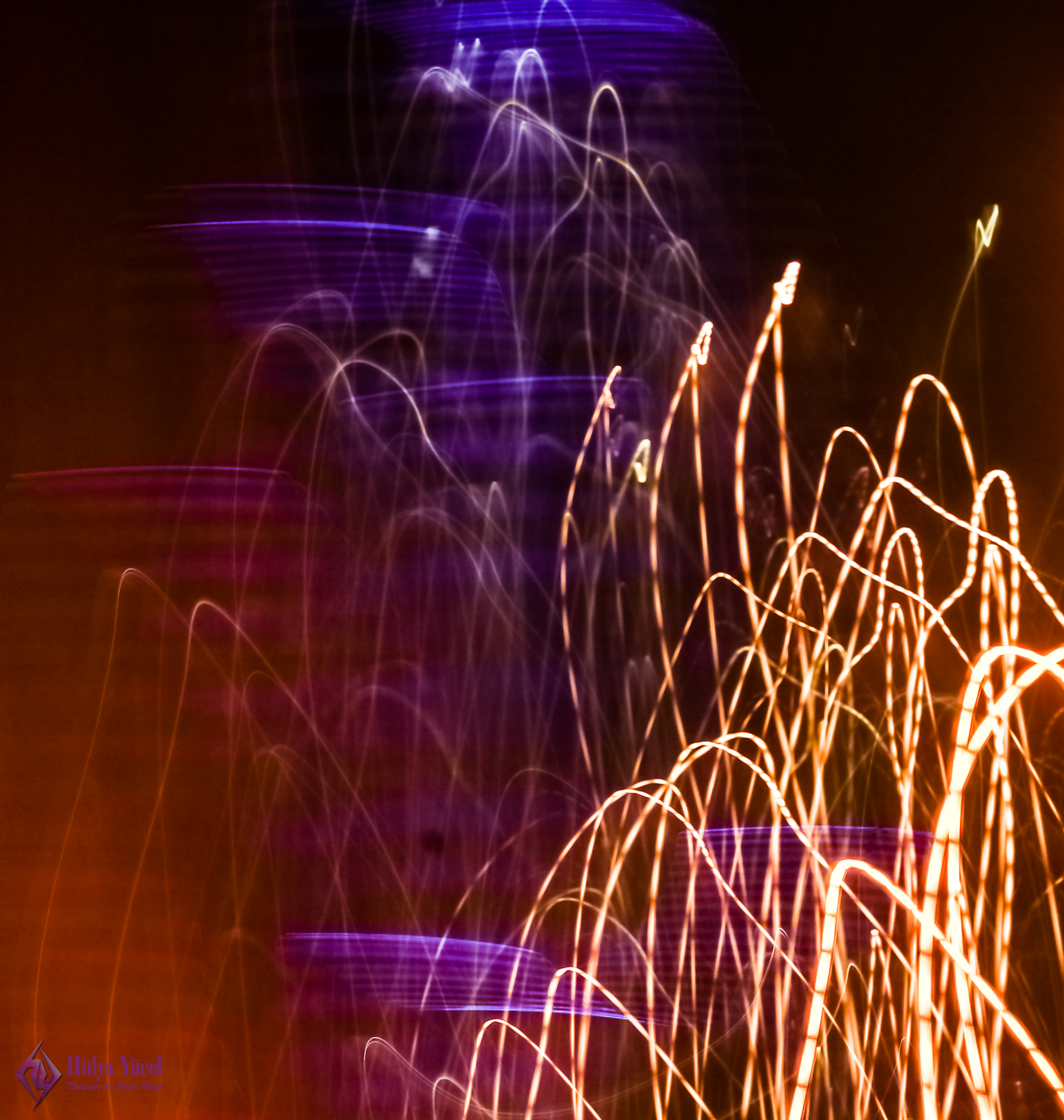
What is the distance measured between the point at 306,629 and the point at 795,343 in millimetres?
918

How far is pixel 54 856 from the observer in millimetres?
1774

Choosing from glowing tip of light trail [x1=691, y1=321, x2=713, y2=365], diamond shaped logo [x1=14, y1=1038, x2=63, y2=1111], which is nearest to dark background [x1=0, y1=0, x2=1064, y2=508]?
glowing tip of light trail [x1=691, y1=321, x2=713, y2=365]

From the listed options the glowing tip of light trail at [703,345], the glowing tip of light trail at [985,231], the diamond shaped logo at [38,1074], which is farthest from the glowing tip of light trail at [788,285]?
the diamond shaped logo at [38,1074]

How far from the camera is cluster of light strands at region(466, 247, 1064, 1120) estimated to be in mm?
1634

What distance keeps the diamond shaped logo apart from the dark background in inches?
37.9

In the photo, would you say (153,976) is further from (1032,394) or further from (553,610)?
(1032,394)

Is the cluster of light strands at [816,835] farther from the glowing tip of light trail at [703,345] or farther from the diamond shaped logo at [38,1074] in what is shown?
the diamond shaped logo at [38,1074]

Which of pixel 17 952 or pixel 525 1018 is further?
pixel 17 952

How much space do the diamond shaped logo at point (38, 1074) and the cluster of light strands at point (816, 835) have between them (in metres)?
0.69

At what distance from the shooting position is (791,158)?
68.9 inches

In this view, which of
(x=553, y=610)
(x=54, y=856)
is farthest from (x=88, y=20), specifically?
(x=54, y=856)

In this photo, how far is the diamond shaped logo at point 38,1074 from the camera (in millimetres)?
1753

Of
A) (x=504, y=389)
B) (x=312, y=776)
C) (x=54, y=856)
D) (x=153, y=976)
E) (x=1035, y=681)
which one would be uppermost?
(x=504, y=389)

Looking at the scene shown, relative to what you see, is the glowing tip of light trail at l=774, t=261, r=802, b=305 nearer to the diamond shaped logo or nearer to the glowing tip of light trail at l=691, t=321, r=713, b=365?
the glowing tip of light trail at l=691, t=321, r=713, b=365
